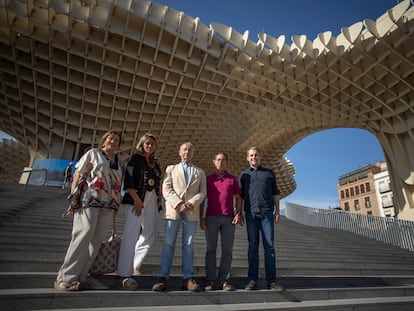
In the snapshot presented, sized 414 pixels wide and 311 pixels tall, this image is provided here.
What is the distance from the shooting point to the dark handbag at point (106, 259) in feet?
8.54

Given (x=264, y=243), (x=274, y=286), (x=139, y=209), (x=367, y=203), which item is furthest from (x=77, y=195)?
(x=367, y=203)

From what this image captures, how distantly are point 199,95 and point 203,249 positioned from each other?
49.0 feet

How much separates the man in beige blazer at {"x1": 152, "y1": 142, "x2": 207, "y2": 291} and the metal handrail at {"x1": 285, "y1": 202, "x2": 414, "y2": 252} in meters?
10.3

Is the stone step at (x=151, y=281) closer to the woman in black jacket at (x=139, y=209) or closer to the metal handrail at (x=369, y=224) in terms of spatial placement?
the woman in black jacket at (x=139, y=209)

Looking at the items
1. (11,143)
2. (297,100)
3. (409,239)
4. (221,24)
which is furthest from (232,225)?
(11,143)

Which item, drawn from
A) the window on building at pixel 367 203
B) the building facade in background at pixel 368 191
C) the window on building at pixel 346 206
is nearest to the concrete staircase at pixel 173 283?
the building facade in background at pixel 368 191

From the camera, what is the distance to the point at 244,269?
3811 mm

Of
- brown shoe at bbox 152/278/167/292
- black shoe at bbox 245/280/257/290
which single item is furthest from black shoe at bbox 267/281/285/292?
brown shoe at bbox 152/278/167/292

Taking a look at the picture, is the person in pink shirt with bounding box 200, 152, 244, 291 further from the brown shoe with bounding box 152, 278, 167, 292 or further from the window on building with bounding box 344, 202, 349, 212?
the window on building with bounding box 344, 202, 349, 212

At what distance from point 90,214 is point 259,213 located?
6.47 ft

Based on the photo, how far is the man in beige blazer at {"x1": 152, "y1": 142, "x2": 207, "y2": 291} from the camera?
2.71m

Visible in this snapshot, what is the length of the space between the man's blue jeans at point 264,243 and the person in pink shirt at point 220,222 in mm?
234

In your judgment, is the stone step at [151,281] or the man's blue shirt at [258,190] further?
the man's blue shirt at [258,190]

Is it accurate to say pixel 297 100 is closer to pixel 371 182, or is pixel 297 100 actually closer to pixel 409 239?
pixel 409 239
